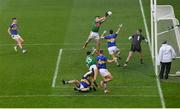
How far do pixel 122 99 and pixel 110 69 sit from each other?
432 centimetres

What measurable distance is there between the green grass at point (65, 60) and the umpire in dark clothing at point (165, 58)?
519 mm

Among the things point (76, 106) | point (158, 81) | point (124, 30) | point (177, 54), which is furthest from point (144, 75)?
point (124, 30)

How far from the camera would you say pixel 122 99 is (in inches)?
1008

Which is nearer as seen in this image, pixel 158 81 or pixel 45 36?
pixel 158 81

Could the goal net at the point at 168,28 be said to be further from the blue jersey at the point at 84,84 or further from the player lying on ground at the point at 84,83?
the blue jersey at the point at 84,84

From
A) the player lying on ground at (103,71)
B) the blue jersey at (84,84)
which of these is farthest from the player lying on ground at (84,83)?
the player lying on ground at (103,71)

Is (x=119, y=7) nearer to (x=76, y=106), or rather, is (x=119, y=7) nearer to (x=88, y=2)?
(x=88, y=2)

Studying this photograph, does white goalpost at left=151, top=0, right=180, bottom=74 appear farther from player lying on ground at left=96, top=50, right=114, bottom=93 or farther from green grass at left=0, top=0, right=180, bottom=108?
player lying on ground at left=96, top=50, right=114, bottom=93

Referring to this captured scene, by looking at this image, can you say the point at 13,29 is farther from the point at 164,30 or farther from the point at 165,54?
the point at 165,54

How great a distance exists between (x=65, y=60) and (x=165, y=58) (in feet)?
19.6

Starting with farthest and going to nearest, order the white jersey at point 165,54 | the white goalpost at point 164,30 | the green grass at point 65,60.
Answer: the white goalpost at point 164,30 < the white jersey at point 165,54 < the green grass at point 65,60

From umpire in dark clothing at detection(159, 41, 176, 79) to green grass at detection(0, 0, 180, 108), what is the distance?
0.52 meters

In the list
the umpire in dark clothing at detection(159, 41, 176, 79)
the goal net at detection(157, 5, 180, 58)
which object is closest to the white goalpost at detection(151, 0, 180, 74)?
the goal net at detection(157, 5, 180, 58)

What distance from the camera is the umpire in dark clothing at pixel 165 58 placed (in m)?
27.6
